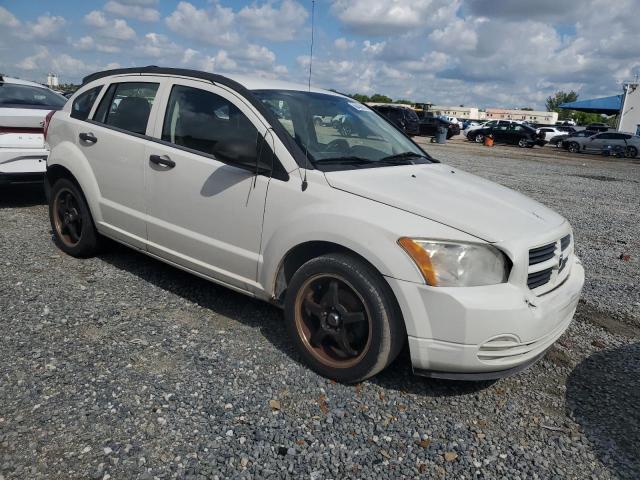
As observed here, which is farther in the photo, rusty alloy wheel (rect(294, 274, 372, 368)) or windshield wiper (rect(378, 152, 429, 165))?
windshield wiper (rect(378, 152, 429, 165))

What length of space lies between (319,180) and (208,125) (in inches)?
43.3

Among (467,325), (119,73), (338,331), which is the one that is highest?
(119,73)

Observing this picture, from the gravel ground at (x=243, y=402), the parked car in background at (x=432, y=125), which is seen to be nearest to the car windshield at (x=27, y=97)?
the gravel ground at (x=243, y=402)

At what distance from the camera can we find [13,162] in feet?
21.1

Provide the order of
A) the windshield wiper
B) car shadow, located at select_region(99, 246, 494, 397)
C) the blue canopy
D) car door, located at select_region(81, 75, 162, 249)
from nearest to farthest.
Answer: car shadow, located at select_region(99, 246, 494, 397)
the windshield wiper
car door, located at select_region(81, 75, 162, 249)
the blue canopy

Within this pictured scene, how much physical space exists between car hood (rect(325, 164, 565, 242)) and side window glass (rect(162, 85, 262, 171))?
1.95ft

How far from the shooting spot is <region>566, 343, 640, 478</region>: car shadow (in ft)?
8.87

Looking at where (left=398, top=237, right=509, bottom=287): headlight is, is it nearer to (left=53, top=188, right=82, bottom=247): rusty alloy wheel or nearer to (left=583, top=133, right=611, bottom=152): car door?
(left=53, top=188, right=82, bottom=247): rusty alloy wheel

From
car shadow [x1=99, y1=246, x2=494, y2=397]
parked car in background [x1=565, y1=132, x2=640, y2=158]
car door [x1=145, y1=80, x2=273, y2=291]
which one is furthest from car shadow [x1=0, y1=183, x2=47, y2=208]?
parked car in background [x1=565, y1=132, x2=640, y2=158]

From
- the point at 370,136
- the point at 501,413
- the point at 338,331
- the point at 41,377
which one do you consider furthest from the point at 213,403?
the point at 370,136

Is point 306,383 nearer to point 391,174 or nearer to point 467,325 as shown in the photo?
point 467,325

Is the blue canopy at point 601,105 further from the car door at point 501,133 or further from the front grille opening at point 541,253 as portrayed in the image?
the front grille opening at point 541,253

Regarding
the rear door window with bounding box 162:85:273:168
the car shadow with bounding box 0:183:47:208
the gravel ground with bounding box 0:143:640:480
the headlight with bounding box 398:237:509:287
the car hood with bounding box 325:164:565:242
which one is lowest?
the gravel ground with bounding box 0:143:640:480

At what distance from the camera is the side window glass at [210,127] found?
3.35 metres
